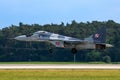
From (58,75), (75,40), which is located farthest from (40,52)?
(58,75)

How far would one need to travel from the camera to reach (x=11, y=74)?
65438 millimetres

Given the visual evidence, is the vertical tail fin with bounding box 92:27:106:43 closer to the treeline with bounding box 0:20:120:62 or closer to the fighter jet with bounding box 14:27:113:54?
the fighter jet with bounding box 14:27:113:54

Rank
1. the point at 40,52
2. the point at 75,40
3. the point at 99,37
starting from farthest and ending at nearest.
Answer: the point at 40,52 → the point at 75,40 → the point at 99,37

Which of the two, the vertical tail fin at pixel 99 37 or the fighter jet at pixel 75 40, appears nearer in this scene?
the fighter jet at pixel 75 40

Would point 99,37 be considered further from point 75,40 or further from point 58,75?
point 58,75

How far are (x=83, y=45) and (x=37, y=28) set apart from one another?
95.9 m

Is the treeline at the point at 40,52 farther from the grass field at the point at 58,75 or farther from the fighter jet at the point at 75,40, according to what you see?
the grass field at the point at 58,75

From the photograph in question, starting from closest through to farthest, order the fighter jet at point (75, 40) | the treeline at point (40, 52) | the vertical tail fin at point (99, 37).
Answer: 1. the fighter jet at point (75, 40)
2. the vertical tail fin at point (99, 37)
3. the treeline at point (40, 52)

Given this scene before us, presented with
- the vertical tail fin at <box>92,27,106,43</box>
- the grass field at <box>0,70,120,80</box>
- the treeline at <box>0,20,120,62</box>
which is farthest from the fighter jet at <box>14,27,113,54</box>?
the treeline at <box>0,20,120,62</box>

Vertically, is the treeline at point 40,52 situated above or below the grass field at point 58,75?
above

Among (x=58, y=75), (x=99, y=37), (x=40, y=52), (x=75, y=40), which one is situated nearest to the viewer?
(x=58, y=75)

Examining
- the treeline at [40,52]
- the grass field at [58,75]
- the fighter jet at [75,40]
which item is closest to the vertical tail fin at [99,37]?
the fighter jet at [75,40]

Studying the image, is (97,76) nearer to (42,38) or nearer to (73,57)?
(42,38)

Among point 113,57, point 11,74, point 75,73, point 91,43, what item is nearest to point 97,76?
point 75,73
